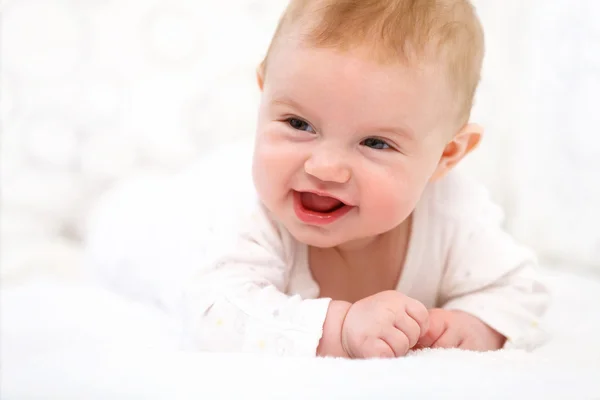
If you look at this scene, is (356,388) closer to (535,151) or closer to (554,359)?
(554,359)

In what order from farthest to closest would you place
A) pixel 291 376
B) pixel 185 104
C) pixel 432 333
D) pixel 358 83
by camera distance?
pixel 185 104
pixel 432 333
pixel 358 83
pixel 291 376

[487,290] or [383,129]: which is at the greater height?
[383,129]

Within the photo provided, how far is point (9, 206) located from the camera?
1391 mm

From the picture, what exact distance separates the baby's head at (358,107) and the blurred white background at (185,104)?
59 cm

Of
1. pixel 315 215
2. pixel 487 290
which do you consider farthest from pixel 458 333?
pixel 315 215

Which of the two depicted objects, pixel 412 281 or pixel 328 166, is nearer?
pixel 328 166

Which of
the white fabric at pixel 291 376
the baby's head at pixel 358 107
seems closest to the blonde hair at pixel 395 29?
the baby's head at pixel 358 107

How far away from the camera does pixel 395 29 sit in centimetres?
77

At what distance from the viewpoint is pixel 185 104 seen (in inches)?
60.3

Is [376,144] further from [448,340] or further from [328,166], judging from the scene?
[448,340]

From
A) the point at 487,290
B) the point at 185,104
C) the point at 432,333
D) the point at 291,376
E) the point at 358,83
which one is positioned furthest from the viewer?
the point at 185,104

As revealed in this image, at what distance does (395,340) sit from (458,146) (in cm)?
28

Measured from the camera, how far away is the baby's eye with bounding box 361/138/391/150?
2.64 ft

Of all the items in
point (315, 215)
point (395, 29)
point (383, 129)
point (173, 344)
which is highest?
point (395, 29)
